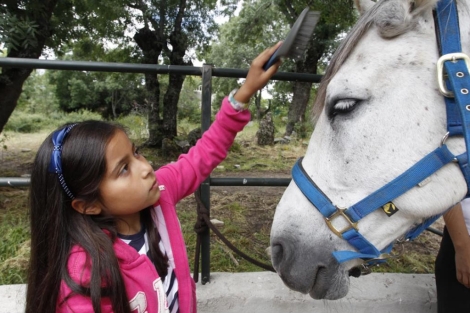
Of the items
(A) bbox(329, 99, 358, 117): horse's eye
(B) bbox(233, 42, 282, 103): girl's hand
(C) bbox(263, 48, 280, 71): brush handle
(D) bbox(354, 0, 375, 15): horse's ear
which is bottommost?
(A) bbox(329, 99, 358, 117): horse's eye

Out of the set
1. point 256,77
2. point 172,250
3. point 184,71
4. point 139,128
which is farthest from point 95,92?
point 172,250

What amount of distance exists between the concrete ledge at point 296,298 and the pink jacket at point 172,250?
1.52 feet

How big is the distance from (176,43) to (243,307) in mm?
7862

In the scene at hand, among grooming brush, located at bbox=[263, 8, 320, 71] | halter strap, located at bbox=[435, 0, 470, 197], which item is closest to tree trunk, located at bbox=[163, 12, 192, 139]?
grooming brush, located at bbox=[263, 8, 320, 71]

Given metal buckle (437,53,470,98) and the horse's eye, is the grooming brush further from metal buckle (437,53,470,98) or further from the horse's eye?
metal buckle (437,53,470,98)

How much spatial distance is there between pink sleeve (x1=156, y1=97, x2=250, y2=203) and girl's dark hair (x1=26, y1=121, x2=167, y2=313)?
359 mm

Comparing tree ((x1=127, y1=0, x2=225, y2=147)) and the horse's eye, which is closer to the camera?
the horse's eye

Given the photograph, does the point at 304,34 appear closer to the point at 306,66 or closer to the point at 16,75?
the point at 16,75

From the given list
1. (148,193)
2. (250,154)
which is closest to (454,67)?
(148,193)

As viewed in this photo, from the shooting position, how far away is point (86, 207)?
1.03 meters

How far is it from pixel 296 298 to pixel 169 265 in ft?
2.88

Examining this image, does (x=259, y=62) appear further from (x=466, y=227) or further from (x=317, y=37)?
(x=317, y=37)

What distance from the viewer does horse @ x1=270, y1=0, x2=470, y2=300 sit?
0.98 m

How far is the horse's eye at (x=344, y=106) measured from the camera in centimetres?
102
